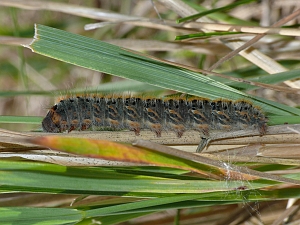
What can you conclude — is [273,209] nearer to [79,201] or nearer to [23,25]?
[79,201]

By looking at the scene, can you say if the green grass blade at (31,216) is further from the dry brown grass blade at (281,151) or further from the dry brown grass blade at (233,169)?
the dry brown grass blade at (281,151)

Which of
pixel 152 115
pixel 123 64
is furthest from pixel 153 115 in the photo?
pixel 123 64

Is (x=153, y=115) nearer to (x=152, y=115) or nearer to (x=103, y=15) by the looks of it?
(x=152, y=115)

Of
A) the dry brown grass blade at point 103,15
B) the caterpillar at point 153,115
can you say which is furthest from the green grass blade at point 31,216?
the dry brown grass blade at point 103,15

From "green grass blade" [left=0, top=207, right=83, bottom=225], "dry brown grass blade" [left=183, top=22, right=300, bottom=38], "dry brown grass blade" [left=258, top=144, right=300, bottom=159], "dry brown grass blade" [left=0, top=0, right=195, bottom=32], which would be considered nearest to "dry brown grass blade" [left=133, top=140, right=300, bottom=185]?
"dry brown grass blade" [left=258, top=144, right=300, bottom=159]

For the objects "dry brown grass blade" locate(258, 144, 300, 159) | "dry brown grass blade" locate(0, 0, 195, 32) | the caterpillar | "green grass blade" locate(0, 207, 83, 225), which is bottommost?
"green grass blade" locate(0, 207, 83, 225)

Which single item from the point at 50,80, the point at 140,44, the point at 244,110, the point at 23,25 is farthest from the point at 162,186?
the point at 23,25

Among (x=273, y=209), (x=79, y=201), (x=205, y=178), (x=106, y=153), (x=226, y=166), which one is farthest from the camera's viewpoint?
(x=273, y=209)

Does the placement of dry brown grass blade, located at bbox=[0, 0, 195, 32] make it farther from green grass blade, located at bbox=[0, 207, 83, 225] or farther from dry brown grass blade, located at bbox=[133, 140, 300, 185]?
green grass blade, located at bbox=[0, 207, 83, 225]
